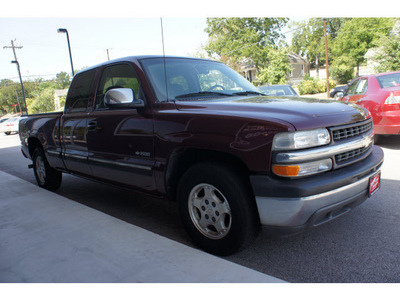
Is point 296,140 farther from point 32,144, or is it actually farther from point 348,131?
point 32,144

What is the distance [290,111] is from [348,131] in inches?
22.1

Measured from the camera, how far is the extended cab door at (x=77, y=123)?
4.02 meters

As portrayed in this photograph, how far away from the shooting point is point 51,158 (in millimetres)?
4844

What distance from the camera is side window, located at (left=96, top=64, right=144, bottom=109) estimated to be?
11.1 feet

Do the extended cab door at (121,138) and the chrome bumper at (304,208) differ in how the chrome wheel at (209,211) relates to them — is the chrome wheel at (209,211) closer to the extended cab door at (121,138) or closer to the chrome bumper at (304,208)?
the chrome bumper at (304,208)

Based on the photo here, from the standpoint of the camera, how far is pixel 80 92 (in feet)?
14.1

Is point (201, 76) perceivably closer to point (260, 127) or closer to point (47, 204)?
point (260, 127)

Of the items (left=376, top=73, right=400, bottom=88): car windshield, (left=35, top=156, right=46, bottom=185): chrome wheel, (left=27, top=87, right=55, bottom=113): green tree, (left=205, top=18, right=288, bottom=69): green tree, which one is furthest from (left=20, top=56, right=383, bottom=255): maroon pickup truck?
(left=27, top=87, right=55, bottom=113): green tree

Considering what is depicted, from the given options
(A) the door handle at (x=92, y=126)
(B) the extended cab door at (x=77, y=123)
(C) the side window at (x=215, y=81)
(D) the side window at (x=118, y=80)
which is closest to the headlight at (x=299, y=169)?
(C) the side window at (x=215, y=81)

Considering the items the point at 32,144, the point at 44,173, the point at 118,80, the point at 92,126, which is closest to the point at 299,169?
the point at 118,80

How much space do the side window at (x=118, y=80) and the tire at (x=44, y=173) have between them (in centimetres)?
201

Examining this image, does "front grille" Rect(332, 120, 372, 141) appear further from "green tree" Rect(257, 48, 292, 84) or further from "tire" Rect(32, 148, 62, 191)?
"green tree" Rect(257, 48, 292, 84)

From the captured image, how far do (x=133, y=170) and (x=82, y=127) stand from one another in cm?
119

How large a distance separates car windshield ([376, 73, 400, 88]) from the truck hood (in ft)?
14.7
